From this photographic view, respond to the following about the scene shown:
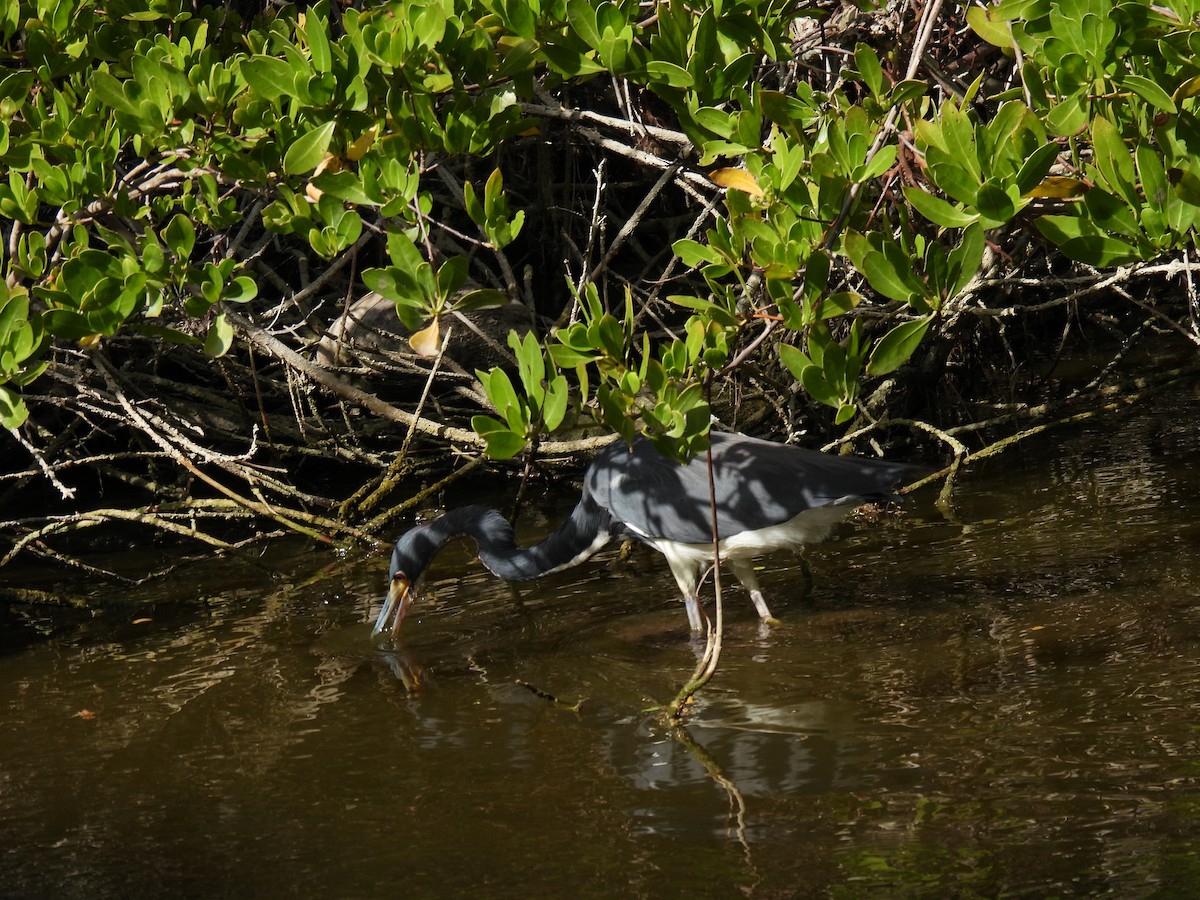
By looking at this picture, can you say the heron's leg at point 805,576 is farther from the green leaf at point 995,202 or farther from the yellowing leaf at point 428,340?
the green leaf at point 995,202

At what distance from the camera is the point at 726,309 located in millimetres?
3424

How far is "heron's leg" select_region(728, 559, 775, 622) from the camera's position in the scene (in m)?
5.32

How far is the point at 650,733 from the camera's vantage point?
4148mm

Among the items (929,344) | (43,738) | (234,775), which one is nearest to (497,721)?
(234,775)

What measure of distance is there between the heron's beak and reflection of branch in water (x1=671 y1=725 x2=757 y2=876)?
5.71ft

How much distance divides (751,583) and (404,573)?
4.55ft

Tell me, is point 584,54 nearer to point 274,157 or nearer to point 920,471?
point 274,157

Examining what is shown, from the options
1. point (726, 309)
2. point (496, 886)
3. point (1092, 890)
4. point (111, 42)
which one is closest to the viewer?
point (1092, 890)

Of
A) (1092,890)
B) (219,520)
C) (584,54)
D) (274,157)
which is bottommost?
(219,520)

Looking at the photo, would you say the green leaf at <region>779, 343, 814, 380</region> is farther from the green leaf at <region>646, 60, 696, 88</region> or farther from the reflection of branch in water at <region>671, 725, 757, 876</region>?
the reflection of branch in water at <region>671, 725, 757, 876</region>

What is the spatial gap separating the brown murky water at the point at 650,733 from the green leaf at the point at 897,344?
108cm

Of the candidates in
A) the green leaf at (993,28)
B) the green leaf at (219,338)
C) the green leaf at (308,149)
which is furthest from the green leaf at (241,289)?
the green leaf at (993,28)

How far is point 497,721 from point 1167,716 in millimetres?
1968

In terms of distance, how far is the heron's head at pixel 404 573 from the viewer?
555 centimetres
